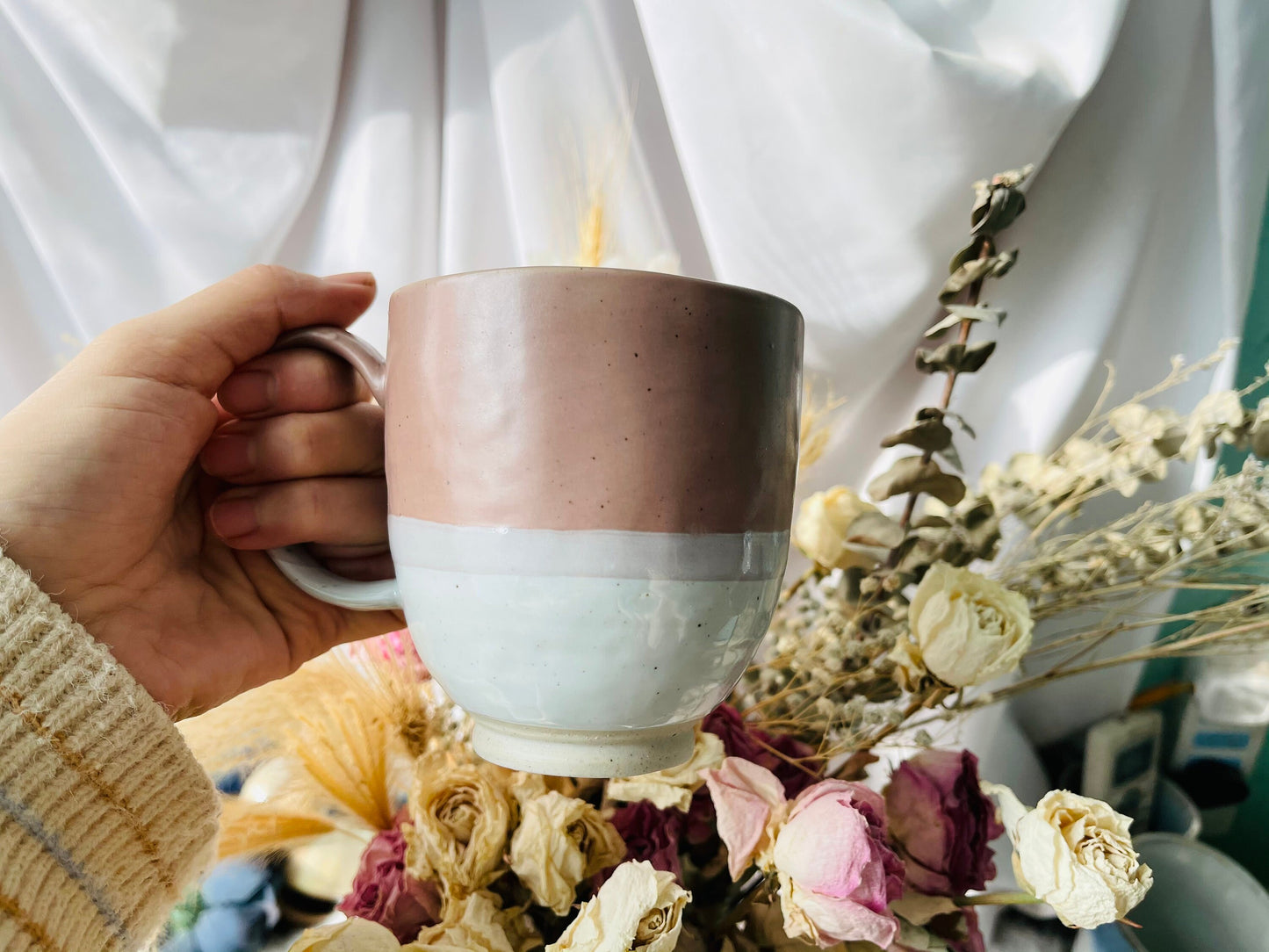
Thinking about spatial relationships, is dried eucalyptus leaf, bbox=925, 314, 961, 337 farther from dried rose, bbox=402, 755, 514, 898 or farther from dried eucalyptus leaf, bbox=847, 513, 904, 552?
dried rose, bbox=402, 755, 514, 898

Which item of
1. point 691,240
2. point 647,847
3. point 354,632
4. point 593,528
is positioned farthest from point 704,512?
point 691,240

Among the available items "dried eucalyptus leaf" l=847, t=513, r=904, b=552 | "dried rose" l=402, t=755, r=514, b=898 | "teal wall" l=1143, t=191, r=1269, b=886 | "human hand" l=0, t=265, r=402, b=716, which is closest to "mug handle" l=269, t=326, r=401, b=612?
"human hand" l=0, t=265, r=402, b=716

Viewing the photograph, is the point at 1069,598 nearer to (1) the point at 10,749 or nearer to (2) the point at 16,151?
(1) the point at 10,749

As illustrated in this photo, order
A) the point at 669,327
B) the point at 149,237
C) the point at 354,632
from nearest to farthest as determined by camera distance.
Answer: the point at 669,327 < the point at 354,632 < the point at 149,237

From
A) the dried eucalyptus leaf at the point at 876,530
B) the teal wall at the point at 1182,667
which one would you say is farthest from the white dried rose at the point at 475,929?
the teal wall at the point at 1182,667

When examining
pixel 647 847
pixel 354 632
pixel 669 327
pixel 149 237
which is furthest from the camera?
pixel 149 237

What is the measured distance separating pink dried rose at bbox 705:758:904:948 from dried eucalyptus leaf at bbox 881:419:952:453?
0.23 m

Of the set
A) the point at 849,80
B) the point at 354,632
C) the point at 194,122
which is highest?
the point at 194,122

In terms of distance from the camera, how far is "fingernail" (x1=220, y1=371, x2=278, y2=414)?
0.51 metres

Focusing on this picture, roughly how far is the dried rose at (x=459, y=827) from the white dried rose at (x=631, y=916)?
10 centimetres

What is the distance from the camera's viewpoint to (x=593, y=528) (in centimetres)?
33

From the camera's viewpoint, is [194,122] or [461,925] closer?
[461,925]

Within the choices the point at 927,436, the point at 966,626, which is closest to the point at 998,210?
the point at 927,436

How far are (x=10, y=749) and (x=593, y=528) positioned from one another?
28 centimetres
